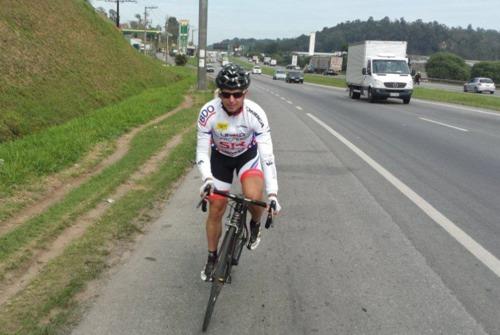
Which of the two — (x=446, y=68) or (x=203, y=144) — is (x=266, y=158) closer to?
(x=203, y=144)

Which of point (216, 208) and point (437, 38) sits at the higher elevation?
point (437, 38)

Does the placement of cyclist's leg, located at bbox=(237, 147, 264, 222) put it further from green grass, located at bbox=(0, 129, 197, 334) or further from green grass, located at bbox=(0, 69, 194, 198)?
green grass, located at bbox=(0, 69, 194, 198)

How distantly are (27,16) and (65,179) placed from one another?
43.9ft

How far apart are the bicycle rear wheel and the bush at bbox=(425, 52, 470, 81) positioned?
291 feet

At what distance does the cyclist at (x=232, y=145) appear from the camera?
12.5 ft

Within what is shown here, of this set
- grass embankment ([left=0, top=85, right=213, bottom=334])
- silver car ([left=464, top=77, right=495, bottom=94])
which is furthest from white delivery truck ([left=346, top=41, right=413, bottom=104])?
silver car ([left=464, top=77, right=495, bottom=94])

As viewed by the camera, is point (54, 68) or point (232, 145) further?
point (54, 68)

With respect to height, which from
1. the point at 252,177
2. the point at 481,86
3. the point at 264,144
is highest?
the point at 264,144

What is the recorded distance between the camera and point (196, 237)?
558 cm

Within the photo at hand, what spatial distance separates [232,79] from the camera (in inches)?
148

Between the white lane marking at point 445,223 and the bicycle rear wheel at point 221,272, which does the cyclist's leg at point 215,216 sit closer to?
the bicycle rear wheel at point 221,272

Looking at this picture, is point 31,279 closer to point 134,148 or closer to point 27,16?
point 134,148

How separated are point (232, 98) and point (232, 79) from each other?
0.14 meters

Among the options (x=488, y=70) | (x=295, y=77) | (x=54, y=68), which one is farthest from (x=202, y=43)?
(x=488, y=70)
